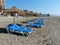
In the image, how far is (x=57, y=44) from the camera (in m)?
12.0

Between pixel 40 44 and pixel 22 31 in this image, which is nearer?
pixel 40 44

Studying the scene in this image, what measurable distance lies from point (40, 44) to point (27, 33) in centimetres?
403

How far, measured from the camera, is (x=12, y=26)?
53.4ft

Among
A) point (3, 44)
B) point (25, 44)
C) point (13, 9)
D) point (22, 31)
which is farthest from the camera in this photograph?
point (13, 9)

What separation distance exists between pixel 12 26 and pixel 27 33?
1.74 m

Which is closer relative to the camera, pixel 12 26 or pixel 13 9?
pixel 12 26

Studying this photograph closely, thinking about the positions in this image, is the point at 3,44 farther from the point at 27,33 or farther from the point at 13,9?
the point at 13,9

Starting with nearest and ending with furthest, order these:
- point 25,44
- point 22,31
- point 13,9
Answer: point 25,44
point 22,31
point 13,9

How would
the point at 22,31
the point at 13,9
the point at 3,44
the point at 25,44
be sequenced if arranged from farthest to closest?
the point at 13,9 → the point at 22,31 → the point at 25,44 → the point at 3,44

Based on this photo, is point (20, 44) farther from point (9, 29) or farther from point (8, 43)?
point (9, 29)

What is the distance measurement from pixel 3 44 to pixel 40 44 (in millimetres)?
2674

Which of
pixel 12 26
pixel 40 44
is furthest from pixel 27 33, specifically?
pixel 40 44

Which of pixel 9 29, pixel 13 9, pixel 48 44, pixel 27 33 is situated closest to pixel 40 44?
pixel 48 44

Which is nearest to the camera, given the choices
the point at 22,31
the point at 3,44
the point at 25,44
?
the point at 3,44
